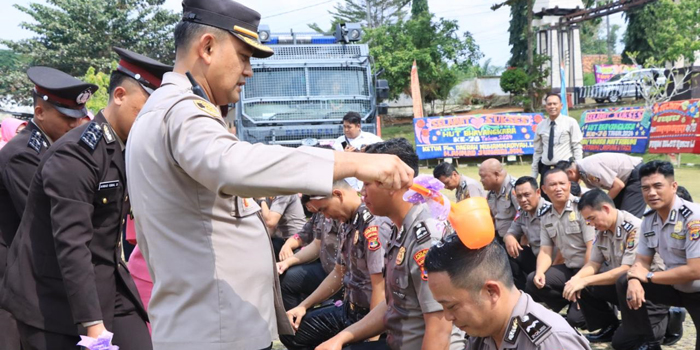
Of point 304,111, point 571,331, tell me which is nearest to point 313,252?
point 571,331

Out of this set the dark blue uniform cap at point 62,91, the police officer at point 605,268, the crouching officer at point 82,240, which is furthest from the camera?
the police officer at point 605,268

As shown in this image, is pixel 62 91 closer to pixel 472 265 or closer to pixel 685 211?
pixel 472 265

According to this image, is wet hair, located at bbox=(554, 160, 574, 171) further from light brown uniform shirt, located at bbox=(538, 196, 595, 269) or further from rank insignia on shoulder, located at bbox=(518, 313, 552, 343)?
rank insignia on shoulder, located at bbox=(518, 313, 552, 343)

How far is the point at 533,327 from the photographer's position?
211 centimetres

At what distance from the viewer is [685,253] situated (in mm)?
4512

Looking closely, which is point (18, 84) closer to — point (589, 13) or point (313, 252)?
point (589, 13)

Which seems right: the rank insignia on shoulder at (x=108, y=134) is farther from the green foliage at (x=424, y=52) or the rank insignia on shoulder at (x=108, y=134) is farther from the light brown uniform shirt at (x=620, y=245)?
the green foliage at (x=424, y=52)

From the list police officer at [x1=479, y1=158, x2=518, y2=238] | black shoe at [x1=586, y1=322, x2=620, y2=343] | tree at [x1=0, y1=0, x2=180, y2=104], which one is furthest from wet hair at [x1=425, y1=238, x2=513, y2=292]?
tree at [x1=0, y1=0, x2=180, y2=104]

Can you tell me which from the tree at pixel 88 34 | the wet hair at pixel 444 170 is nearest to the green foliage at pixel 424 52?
the tree at pixel 88 34

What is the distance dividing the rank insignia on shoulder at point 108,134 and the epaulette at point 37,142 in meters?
0.49

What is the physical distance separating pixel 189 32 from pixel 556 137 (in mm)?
7205

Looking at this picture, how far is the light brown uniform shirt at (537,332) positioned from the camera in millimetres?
2024

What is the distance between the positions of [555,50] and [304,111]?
25.3 m

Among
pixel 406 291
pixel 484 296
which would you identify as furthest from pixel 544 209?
pixel 484 296
